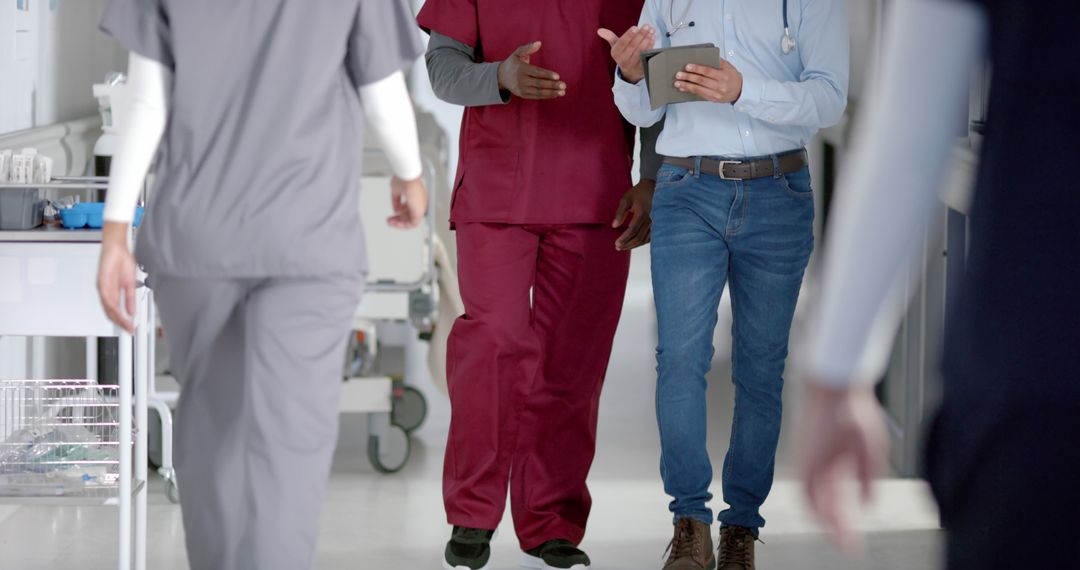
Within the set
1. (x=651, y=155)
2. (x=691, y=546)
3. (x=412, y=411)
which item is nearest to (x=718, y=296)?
(x=651, y=155)

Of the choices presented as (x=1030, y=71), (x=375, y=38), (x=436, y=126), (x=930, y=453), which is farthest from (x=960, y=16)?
(x=436, y=126)

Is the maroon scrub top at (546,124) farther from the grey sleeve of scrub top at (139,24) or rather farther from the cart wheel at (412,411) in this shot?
the cart wheel at (412,411)

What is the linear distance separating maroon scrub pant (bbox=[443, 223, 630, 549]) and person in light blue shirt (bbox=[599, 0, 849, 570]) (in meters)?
0.23

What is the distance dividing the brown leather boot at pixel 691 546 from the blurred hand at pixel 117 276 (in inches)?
51.4

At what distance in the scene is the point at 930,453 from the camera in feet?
3.47

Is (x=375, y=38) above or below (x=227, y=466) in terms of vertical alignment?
above

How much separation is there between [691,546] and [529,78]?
1.00 metres

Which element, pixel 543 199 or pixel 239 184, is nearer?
pixel 239 184

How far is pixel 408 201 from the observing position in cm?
228

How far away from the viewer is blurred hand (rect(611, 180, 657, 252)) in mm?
3049

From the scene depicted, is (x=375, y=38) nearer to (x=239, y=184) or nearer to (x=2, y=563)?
(x=239, y=184)

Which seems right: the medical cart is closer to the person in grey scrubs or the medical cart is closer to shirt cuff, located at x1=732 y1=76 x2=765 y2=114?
the person in grey scrubs

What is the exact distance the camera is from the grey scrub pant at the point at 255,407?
2.10 m

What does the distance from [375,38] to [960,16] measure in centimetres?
126
